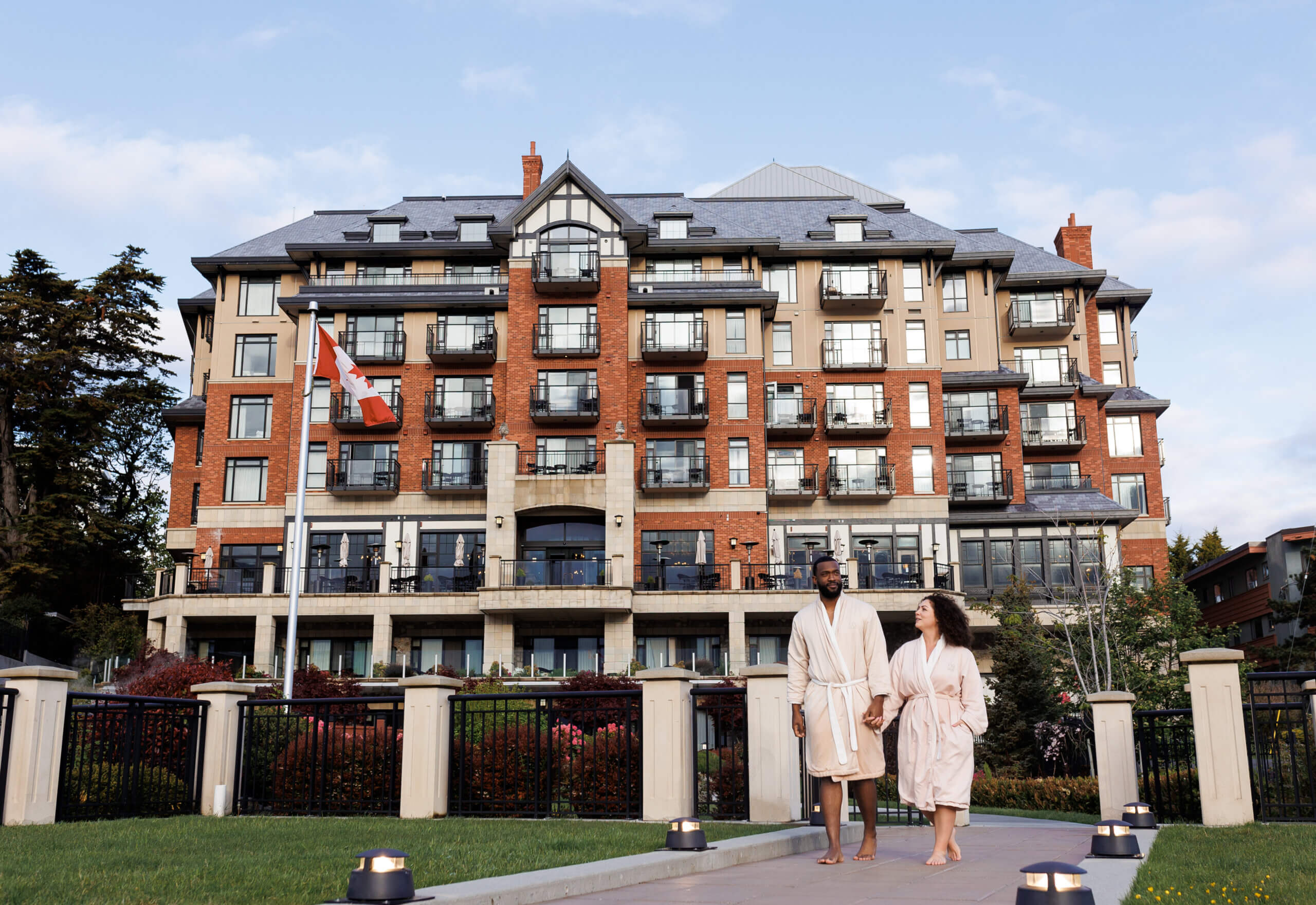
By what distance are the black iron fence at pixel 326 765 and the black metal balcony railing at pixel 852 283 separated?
35919 millimetres

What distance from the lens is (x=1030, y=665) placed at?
32094mm

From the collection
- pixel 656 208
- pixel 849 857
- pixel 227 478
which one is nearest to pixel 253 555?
pixel 227 478

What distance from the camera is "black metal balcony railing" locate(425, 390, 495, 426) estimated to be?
1743 inches

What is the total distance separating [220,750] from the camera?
45.6 feet

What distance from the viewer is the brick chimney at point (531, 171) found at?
52.2 metres

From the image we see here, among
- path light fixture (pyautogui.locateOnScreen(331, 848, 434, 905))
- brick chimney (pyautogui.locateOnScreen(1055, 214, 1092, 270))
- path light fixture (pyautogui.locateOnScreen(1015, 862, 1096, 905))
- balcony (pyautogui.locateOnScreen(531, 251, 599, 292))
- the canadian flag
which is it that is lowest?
path light fixture (pyautogui.locateOnScreen(331, 848, 434, 905))

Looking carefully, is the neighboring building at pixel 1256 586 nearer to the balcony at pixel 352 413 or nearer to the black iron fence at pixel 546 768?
the balcony at pixel 352 413

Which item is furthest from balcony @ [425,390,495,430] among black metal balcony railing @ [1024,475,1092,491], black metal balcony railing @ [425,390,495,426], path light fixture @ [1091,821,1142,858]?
path light fixture @ [1091,821,1142,858]

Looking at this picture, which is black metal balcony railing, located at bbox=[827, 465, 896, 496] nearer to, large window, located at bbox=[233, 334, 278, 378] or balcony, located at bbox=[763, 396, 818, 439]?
balcony, located at bbox=[763, 396, 818, 439]

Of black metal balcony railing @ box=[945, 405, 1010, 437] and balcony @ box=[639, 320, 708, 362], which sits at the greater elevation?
balcony @ box=[639, 320, 708, 362]

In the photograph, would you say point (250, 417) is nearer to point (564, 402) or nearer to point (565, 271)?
point (564, 402)

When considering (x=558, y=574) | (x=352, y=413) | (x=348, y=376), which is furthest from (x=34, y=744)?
(x=352, y=413)

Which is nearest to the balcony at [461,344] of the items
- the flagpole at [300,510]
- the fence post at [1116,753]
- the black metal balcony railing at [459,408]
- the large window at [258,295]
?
the black metal balcony railing at [459,408]

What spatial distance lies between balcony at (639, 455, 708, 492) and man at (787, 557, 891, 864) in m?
34.3
